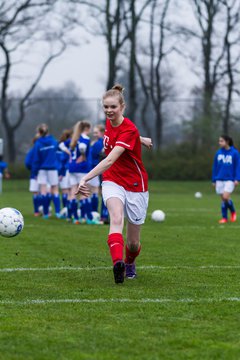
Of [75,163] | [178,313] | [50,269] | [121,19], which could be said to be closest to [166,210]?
[75,163]

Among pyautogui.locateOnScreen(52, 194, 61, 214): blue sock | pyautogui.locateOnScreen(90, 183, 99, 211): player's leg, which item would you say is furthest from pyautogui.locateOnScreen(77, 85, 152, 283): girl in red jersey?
pyautogui.locateOnScreen(52, 194, 61, 214): blue sock

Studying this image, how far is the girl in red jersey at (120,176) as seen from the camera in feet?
24.7

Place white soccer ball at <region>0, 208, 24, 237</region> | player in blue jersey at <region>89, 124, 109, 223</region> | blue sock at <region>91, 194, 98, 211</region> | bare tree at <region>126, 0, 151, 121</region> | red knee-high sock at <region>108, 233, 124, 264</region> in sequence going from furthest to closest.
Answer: bare tree at <region>126, 0, 151, 121</region>
blue sock at <region>91, 194, 98, 211</region>
player in blue jersey at <region>89, 124, 109, 223</region>
white soccer ball at <region>0, 208, 24, 237</region>
red knee-high sock at <region>108, 233, 124, 264</region>

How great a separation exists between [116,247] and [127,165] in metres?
0.90

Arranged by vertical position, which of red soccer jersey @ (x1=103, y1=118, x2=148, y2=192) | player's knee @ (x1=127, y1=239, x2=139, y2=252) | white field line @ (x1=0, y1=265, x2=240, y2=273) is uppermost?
red soccer jersey @ (x1=103, y1=118, x2=148, y2=192)

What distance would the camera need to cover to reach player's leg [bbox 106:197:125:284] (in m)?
7.37

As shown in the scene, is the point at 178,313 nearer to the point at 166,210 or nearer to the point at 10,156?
the point at 166,210

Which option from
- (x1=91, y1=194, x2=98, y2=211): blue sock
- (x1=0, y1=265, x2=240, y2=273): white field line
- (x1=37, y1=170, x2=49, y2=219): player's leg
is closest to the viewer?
(x1=0, y1=265, x2=240, y2=273): white field line

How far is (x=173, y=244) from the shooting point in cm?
1180

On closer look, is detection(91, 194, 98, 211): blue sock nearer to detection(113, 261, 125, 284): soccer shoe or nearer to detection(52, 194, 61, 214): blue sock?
detection(52, 194, 61, 214): blue sock

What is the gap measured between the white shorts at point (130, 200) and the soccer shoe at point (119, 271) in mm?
589

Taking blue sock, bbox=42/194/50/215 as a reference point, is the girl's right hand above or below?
above

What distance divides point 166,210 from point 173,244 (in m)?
9.32

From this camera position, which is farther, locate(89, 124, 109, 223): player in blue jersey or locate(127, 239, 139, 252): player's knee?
locate(89, 124, 109, 223): player in blue jersey
